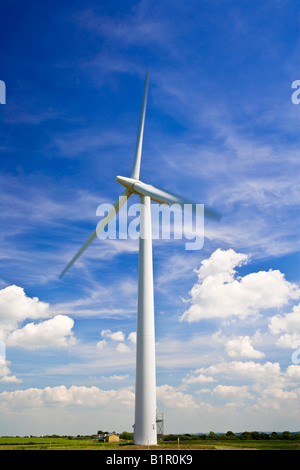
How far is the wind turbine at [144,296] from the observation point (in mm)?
40438

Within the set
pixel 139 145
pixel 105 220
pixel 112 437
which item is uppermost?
pixel 139 145

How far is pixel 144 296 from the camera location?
147ft

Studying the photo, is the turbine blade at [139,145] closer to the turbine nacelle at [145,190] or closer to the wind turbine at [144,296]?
the wind turbine at [144,296]

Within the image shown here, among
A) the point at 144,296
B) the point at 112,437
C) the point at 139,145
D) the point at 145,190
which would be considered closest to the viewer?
the point at 144,296

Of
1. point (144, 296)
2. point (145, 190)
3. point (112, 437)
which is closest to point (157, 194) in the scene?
point (145, 190)

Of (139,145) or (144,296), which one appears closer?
(144,296)

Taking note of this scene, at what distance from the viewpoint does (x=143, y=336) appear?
43.1 metres

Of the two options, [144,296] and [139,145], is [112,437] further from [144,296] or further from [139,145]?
[139,145]

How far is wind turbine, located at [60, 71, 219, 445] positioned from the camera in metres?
40.4

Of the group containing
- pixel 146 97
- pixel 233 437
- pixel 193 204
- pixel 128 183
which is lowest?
pixel 233 437

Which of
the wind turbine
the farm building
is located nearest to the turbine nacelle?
the wind turbine
